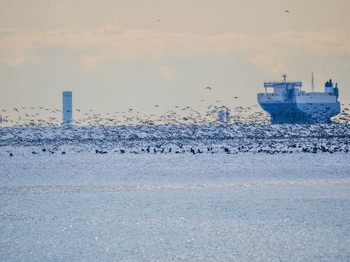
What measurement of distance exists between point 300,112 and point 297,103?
2.66 m

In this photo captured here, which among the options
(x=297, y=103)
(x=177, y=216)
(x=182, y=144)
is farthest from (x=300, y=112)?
(x=177, y=216)

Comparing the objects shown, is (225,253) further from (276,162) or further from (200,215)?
(276,162)

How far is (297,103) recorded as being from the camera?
307 ft

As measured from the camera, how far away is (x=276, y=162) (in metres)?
29.3

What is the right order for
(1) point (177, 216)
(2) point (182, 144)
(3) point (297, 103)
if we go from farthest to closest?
1. (3) point (297, 103)
2. (2) point (182, 144)
3. (1) point (177, 216)

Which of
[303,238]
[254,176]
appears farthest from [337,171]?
[303,238]

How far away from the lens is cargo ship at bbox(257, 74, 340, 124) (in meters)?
93.1

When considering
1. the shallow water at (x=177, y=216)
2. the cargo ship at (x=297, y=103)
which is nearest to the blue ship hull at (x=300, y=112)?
the cargo ship at (x=297, y=103)

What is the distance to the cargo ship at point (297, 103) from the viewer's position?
93.1 meters

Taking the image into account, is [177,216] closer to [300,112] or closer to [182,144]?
[182,144]

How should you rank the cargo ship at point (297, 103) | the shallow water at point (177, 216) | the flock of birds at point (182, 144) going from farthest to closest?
the cargo ship at point (297, 103) → the flock of birds at point (182, 144) → the shallow water at point (177, 216)

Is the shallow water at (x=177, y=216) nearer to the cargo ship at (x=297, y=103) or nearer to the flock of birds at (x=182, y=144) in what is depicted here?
the flock of birds at (x=182, y=144)

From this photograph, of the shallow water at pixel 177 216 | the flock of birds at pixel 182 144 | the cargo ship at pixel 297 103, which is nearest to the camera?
the shallow water at pixel 177 216

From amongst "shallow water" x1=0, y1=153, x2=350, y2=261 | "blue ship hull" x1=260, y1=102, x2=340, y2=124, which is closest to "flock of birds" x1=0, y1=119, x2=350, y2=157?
"blue ship hull" x1=260, y1=102, x2=340, y2=124
